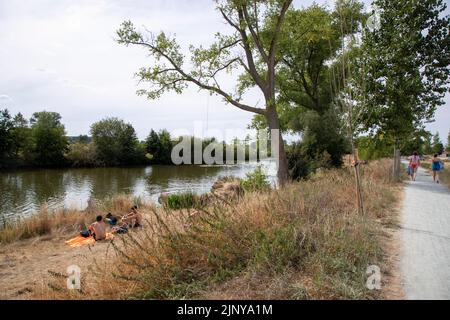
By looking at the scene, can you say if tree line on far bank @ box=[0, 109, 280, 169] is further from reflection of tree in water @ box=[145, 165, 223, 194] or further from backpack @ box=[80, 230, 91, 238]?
backpack @ box=[80, 230, 91, 238]

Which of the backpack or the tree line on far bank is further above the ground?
the tree line on far bank

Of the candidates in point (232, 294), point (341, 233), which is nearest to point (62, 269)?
point (232, 294)

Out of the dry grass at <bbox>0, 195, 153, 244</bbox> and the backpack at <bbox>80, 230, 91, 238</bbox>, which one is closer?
the backpack at <bbox>80, 230, 91, 238</bbox>

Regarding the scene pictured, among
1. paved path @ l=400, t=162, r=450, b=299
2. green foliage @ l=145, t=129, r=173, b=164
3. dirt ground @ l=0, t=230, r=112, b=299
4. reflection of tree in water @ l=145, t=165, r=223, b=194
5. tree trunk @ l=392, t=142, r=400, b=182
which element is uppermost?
green foliage @ l=145, t=129, r=173, b=164

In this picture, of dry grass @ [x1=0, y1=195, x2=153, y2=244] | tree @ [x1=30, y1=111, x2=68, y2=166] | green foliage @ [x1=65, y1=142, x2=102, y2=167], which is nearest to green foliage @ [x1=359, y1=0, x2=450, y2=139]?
dry grass @ [x1=0, y1=195, x2=153, y2=244]

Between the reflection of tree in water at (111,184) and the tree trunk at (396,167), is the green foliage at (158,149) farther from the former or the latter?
the tree trunk at (396,167)

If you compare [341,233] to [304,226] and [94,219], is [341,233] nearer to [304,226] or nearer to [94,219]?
[304,226]

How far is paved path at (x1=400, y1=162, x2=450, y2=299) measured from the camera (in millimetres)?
3924

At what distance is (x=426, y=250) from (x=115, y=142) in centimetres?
6270

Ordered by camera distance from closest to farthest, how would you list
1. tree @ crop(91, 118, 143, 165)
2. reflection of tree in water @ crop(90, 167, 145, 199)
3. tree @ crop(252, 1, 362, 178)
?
1. tree @ crop(252, 1, 362, 178)
2. reflection of tree in water @ crop(90, 167, 145, 199)
3. tree @ crop(91, 118, 143, 165)

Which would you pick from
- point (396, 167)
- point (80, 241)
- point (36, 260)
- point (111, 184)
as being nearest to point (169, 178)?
point (111, 184)

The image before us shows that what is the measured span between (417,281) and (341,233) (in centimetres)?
115

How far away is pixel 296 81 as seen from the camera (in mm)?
26250

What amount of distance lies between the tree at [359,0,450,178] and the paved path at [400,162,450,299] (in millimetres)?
5423
